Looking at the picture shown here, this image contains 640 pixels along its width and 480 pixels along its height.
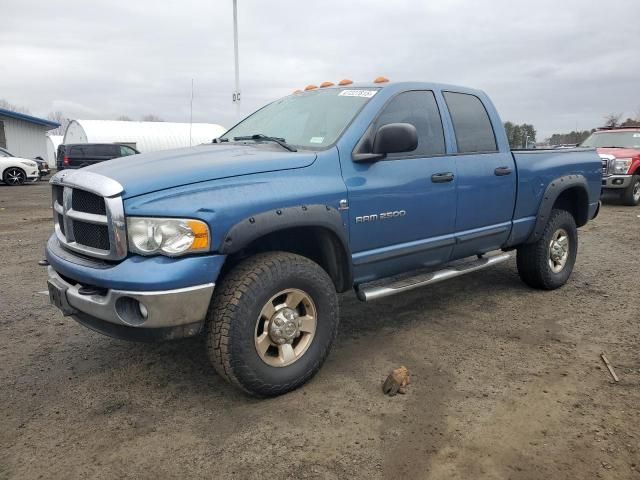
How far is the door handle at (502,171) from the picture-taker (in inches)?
171

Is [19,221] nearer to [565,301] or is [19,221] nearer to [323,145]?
[323,145]

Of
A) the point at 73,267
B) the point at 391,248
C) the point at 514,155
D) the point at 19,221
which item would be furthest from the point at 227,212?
the point at 19,221

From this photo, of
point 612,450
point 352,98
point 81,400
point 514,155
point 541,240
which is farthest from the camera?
point 541,240

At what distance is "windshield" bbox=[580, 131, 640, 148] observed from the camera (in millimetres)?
12477

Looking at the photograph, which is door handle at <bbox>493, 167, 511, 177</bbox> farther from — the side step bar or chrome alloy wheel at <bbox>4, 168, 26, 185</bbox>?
chrome alloy wheel at <bbox>4, 168, 26, 185</bbox>

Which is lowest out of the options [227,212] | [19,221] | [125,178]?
[19,221]

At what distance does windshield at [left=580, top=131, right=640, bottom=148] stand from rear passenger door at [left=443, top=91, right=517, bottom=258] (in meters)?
9.99

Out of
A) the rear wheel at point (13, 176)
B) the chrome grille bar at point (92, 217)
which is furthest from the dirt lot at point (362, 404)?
the rear wheel at point (13, 176)

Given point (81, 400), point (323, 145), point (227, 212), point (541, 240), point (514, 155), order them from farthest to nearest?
point (541, 240)
point (514, 155)
point (323, 145)
point (81, 400)
point (227, 212)

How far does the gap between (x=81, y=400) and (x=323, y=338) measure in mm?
1492

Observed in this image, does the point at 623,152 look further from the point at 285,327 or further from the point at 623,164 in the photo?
the point at 285,327

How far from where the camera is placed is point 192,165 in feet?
9.60

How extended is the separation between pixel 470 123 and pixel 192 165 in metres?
2.52

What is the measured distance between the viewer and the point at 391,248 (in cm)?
359
